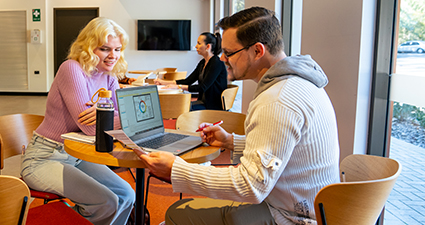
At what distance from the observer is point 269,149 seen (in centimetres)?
107

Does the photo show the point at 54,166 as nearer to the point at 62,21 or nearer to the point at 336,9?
the point at 336,9

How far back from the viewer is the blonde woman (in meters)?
1.69

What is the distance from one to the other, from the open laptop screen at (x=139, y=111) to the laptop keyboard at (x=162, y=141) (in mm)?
51

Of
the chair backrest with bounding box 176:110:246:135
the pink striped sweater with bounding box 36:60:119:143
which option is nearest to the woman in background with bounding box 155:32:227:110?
the chair backrest with bounding box 176:110:246:135

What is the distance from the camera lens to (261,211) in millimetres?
1295

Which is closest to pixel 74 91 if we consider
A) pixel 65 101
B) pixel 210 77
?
pixel 65 101

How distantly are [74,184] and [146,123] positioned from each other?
446 millimetres

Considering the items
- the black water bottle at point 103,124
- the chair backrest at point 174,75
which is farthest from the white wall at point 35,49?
the black water bottle at point 103,124

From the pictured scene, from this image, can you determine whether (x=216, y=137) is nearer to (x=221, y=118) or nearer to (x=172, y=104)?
(x=221, y=118)

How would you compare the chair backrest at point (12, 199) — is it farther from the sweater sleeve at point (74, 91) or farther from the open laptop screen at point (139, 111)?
the sweater sleeve at point (74, 91)

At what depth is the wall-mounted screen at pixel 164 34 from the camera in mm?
10281

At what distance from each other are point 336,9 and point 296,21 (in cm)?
153

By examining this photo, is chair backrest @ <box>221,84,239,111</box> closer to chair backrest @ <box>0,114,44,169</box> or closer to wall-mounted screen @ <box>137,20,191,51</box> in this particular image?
chair backrest @ <box>0,114,44,169</box>

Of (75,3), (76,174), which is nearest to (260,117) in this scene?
(76,174)
